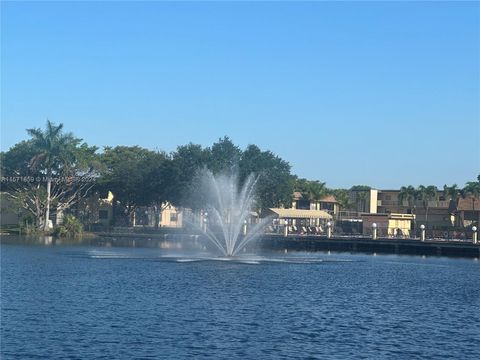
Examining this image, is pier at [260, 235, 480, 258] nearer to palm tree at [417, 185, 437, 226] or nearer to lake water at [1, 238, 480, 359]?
lake water at [1, 238, 480, 359]

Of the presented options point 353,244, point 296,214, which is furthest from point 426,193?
point 353,244

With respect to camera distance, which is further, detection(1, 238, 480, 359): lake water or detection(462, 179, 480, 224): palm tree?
detection(462, 179, 480, 224): palm tree

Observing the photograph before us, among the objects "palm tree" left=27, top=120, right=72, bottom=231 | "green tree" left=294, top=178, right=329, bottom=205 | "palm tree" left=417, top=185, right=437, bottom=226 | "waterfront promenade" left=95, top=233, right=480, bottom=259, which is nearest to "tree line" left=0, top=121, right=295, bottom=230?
"palm tree" left=27, top=120, right=72, bottom=231

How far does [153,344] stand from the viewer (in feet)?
92.0

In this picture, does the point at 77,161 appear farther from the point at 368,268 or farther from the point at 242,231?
the point at 368,268

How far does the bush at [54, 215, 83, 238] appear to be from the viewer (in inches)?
4360

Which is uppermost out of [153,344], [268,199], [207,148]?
[207,148]

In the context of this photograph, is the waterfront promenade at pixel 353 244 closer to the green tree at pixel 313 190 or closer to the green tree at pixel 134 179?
the green tree at pixel 134 179

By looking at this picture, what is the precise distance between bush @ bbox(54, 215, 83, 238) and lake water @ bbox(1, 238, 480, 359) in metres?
48.8

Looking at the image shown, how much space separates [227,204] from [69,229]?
2564cm

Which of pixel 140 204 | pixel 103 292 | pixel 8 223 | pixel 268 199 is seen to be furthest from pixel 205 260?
pixel 8 223

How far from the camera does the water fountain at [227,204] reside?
91.6m

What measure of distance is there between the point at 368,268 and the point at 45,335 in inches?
1579

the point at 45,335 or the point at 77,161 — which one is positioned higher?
the point at 77,161
